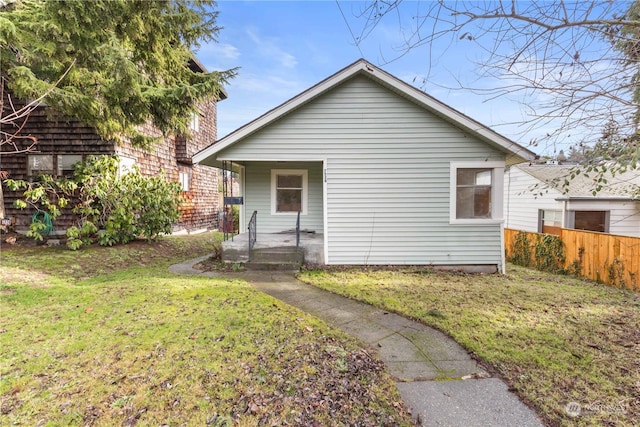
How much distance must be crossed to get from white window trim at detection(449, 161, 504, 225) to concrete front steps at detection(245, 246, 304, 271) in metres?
4.07

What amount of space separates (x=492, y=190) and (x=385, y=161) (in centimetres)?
280

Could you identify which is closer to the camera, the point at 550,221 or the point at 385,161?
the point at 385,161

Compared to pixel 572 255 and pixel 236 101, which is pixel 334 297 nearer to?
pixel 572 255

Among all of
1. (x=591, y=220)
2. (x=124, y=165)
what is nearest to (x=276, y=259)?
(x=124, y=165)

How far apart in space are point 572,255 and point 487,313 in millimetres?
6833

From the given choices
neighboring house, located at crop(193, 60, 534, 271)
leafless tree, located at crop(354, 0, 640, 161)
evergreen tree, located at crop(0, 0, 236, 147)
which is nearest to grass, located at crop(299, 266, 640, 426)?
neighboring house, located at crop(193, 60, 534, 271)

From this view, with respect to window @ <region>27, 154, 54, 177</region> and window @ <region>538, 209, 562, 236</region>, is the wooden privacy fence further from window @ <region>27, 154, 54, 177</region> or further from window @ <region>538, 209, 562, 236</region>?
window @ <region>27, 154, 54, 177</region>

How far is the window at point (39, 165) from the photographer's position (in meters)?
9.72

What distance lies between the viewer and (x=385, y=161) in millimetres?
7430

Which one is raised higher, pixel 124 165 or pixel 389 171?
pixel 124 165

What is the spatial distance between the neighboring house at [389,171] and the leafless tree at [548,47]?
166 inches

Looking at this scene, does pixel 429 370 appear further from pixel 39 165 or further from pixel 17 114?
pixel 39 165

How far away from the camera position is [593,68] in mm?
2873

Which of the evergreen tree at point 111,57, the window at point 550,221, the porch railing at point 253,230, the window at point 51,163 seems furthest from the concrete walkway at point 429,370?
the window at point 550,221
